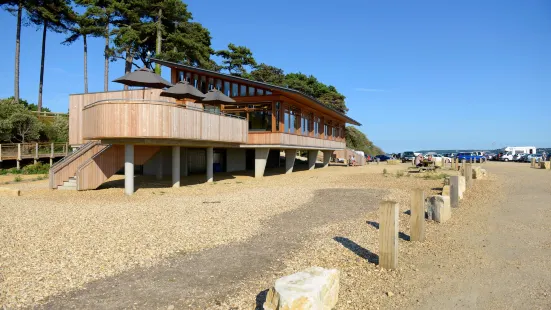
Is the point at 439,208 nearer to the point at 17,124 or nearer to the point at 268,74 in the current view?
the point at 17,124

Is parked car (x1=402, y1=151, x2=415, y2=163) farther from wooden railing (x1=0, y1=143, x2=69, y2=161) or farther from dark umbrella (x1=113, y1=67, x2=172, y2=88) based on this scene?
dark umbrella (x1=113, y1=67, x2=172, y2=88)

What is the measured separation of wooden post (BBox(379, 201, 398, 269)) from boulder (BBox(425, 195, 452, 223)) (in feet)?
14.6

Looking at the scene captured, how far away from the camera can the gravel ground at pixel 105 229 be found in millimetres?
5852

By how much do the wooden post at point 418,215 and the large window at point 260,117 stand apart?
16.4 metres

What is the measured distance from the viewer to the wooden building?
571 inches

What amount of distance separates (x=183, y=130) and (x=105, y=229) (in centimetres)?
731

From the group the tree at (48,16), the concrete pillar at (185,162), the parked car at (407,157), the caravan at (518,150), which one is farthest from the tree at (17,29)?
the caravan at (518,150)

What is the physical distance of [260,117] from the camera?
24203mm

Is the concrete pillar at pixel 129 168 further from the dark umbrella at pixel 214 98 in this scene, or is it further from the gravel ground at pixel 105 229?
the dark umbrella at pixel 214 98

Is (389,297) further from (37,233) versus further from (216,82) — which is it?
(216,82)

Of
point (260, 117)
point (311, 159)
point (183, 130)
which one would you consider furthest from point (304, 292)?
point (311, 159)

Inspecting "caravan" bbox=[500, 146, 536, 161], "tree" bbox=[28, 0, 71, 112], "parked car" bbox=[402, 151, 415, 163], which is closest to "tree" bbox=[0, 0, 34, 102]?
"tree" bbox=[28, 0, 71, 112]

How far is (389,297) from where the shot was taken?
16.5 feet

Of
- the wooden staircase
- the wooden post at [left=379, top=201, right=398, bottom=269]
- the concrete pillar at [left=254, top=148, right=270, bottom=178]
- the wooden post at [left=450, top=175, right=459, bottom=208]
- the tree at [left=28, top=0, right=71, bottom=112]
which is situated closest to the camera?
the wooden post at [left=379, top=201, right=398, bottom=269]
